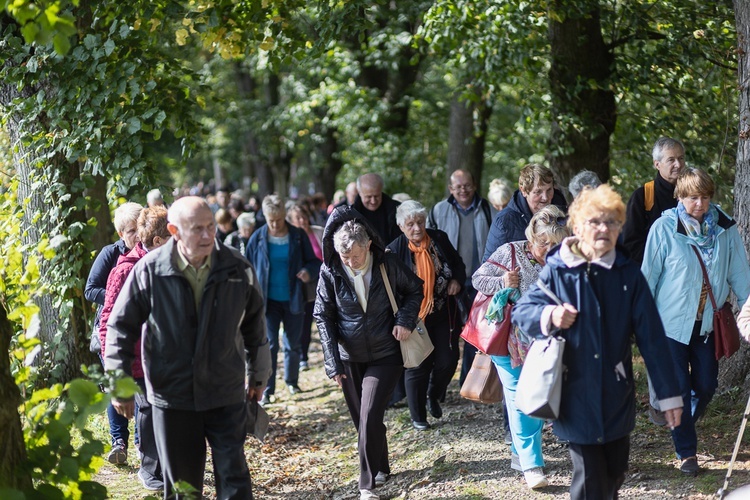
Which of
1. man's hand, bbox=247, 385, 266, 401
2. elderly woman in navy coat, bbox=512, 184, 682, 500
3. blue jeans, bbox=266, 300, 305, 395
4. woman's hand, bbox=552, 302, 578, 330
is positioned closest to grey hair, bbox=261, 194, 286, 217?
blue jeans, bbox=266, 300, 305, 395

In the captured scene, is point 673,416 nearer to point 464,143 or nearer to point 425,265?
point 425,265

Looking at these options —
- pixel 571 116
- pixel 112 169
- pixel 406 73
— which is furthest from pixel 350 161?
pixel 112 169

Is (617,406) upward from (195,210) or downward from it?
downward

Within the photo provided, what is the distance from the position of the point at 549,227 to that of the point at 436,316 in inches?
103

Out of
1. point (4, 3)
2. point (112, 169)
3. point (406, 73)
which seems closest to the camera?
point (4, 3)

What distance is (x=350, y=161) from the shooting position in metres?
21.1

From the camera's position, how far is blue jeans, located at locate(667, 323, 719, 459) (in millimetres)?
6441

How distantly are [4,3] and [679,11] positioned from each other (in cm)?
837

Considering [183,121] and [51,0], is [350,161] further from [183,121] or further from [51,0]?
[51,0]

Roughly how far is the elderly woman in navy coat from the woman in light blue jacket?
4.70ft

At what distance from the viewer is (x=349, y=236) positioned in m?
6.78

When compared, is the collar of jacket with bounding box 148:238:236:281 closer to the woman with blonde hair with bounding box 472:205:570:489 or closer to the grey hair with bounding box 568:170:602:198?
the woman with blonde hair with bounding box 472:205:570:489

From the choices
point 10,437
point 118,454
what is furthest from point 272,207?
point 10,437

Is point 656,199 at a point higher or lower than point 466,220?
lower
